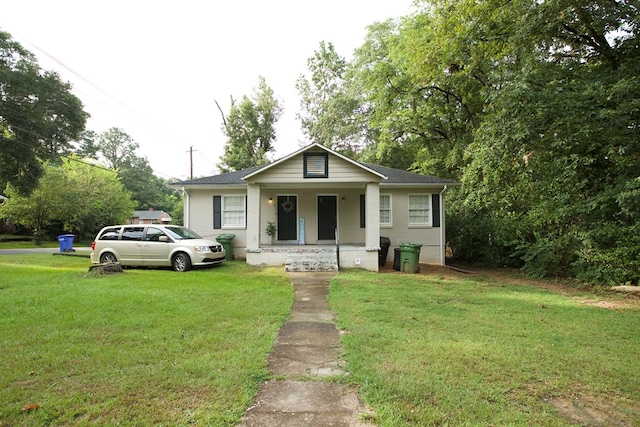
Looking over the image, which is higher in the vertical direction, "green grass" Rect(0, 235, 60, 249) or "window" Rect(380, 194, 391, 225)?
"window" Rect(380, 194, 391, 225)

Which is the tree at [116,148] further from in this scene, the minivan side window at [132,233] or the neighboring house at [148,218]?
the minivan side window at [132,233]

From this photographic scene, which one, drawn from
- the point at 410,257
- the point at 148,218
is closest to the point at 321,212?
the point at 410,257

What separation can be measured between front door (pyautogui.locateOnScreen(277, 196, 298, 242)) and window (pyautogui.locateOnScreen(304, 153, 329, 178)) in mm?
2581

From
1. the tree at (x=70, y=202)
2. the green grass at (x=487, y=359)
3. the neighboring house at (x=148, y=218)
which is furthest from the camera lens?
the neighboring house at (x=148, y=218)

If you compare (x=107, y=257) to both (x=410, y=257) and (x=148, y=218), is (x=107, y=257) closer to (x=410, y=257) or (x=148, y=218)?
(x=410, y=257)

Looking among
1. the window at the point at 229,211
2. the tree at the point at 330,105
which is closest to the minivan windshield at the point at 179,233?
the window at the point at 229,211

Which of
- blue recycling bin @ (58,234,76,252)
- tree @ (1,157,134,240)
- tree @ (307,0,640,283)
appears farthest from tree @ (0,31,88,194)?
tree @ (307,0,640,283)

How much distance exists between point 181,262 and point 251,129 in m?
21.3

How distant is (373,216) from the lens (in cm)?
1088

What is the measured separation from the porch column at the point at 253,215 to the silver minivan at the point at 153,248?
119cm

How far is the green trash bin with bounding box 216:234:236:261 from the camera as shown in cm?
1216

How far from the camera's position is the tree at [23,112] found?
67.2ft

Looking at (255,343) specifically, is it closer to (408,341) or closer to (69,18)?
(408,341)

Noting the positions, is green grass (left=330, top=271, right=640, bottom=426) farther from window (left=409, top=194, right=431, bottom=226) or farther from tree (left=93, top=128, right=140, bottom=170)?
tree (left=93, top=128, right=140, bottom=170)
